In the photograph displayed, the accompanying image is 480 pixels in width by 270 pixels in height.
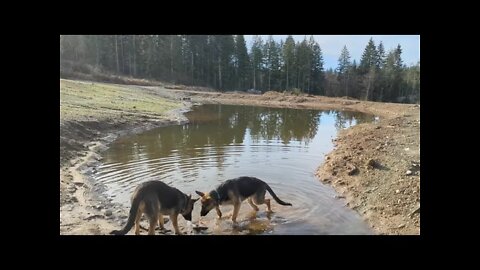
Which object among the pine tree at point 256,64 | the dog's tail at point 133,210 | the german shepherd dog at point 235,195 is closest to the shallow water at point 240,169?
the german shepherd dog at point 235,195

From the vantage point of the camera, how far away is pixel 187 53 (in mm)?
75125

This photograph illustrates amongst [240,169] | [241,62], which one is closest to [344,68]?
[241,62]

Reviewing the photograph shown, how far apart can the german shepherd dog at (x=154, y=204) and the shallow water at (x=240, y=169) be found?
0.87m

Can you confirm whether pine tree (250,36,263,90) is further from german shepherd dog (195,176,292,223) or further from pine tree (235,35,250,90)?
german shepherd dog (195,176,292,223)

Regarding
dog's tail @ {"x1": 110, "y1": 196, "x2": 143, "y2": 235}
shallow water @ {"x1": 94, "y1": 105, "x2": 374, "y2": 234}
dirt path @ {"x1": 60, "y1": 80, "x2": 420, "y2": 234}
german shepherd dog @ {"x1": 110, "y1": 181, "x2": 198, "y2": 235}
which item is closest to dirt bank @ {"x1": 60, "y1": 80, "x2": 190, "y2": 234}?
dirt path @ {"x1": 60, "y1": 80, "x2": 420, "y2": 234}

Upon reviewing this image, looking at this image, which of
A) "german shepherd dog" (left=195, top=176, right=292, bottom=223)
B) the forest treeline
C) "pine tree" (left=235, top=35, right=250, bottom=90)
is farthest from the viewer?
"pine tree" (left=235, top=35, right=250, bottom=90)

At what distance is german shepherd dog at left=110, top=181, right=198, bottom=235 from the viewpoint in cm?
838

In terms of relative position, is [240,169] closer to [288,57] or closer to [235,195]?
[235,195]

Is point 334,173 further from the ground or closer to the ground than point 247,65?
closer to the ground

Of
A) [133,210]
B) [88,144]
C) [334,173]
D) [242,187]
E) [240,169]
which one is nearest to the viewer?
[133,210]

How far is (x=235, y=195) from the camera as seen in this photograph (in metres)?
10.4

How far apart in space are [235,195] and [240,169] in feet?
16.4

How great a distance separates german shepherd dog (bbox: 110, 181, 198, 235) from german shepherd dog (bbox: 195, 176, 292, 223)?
2.01ft
